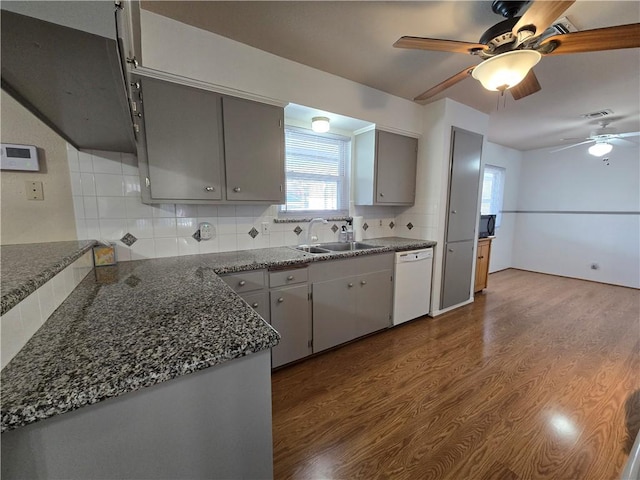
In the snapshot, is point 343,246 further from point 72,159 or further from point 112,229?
point 72,159

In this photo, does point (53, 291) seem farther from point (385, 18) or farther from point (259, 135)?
point (385, 18)

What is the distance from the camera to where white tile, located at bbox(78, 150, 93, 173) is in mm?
1636

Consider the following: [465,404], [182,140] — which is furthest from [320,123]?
[465,404]

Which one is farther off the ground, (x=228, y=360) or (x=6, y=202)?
(x=6, y=202)

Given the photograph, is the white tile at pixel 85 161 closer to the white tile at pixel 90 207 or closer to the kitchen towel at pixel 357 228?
the white tile at pixel 90 207

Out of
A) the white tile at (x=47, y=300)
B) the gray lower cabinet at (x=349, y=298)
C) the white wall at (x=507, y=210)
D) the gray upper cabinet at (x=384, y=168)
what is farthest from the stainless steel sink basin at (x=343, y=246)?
the white wall at (x=507, y=210)

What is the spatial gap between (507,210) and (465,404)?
4.95 m

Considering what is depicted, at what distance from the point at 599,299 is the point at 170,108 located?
18.5 ft

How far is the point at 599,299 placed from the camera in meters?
3.69

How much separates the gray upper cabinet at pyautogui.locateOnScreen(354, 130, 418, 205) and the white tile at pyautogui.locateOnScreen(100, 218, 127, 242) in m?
2.18

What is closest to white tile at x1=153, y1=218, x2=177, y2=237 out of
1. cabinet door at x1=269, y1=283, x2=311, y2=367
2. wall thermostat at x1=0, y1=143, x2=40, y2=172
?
wall thermostat at x1=0, y1=143, x2=40, y2=172

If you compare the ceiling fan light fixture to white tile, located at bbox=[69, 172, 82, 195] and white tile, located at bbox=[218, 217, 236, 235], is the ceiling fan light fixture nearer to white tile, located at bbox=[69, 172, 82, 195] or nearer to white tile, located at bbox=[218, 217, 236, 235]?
white tile, located at bbox=[218, 217, 236, 235]

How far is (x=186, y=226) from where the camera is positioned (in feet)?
6.69

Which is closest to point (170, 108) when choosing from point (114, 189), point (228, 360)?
point (114, 189)
